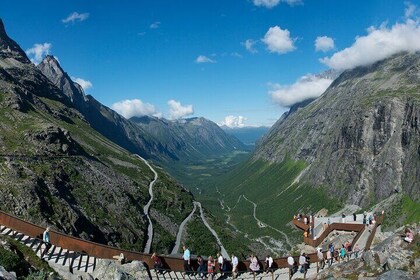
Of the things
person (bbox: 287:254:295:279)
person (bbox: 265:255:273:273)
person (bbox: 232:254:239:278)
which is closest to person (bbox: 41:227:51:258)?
person (bbox: 232:254:239:278)

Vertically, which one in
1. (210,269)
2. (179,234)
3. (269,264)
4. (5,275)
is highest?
(5,275)

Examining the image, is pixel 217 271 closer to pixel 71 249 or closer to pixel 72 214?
pixel 71 249

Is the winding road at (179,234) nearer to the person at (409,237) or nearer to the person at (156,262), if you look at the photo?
the person at (156,262)

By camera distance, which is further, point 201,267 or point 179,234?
point 179,234

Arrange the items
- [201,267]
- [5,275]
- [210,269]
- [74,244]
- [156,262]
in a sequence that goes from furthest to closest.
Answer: [201,267]
[210,269]
[156,262]
[74,244]
[5,275]

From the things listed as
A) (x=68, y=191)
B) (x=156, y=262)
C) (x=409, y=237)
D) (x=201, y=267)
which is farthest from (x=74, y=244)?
(x=68, y=191)

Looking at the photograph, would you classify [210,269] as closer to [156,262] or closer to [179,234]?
[156,262]

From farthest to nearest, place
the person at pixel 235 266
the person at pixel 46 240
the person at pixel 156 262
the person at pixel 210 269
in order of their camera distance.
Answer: the person at pixel 235 266 < the person at pixel 210 269 < the person at pixel 156 262 < the person at pixel 46 240

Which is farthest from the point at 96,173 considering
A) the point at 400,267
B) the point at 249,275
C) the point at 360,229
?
the point at 400,267

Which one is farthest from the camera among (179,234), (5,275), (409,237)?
(179,234)

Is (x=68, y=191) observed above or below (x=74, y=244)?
below

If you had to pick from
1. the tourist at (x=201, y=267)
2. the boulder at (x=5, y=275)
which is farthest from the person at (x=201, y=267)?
the boulder at (x=5, y=275)

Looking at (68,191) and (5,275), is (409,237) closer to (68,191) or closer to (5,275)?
(5,275)
